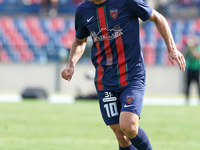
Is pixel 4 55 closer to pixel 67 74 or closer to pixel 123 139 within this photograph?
pixel 67 74

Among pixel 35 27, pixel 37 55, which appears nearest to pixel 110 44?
pixel 37 55

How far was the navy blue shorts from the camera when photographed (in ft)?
13.9

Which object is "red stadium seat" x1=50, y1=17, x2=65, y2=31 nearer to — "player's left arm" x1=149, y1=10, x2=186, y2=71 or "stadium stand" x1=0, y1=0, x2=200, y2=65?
"stadium stand" x1=0, y1=0, x2=200, y2=65

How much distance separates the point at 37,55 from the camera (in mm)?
19891

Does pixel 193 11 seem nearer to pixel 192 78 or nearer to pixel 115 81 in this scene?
pixel 192 78

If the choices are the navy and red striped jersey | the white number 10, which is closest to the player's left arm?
the navy and red striped jersey

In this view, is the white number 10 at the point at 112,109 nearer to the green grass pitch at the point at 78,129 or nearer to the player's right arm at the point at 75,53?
the player's right arm at the point at 75,53

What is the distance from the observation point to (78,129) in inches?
301

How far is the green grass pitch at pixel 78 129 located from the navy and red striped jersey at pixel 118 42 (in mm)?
1746

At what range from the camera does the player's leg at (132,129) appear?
160 inches

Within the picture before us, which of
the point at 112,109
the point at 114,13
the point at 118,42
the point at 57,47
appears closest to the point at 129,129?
the point at 112,109

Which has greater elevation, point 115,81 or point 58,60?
point 115,81

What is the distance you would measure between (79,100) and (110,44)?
1027 centimetres

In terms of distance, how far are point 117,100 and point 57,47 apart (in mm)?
16533
